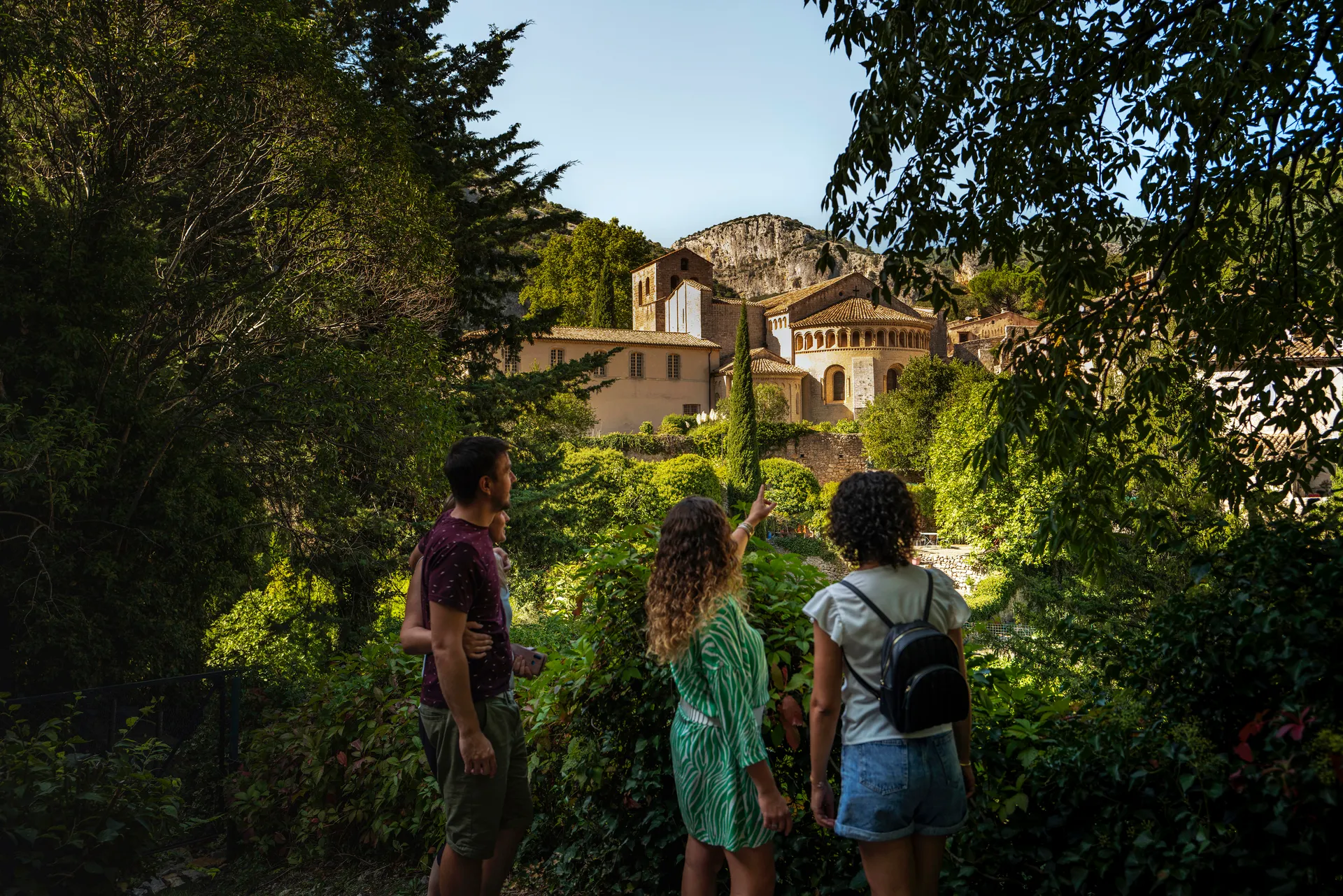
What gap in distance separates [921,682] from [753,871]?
794 mm

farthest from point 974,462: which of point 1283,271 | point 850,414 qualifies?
point 850,414

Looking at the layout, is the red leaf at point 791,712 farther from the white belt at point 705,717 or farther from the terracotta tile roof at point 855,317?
the terracotta tile roof at point 855,317

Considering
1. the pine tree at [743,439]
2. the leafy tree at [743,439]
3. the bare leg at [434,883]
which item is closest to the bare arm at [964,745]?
the bare leg at [434,883]

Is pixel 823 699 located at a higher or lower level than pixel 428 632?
lower

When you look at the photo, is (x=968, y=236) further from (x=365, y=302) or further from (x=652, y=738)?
(x=365, y=302)

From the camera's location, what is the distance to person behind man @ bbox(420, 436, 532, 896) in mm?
2676

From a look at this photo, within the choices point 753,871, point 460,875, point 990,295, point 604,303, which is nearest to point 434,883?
point 460,875

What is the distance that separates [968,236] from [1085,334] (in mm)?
714

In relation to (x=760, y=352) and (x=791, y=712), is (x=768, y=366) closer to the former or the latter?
(x=760, y=352)

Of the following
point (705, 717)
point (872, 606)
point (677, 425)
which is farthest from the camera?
point (677, 425)

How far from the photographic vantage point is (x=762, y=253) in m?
103

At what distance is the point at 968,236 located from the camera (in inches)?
163

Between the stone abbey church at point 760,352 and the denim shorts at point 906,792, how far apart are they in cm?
4389

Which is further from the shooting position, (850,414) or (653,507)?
(850,414)
